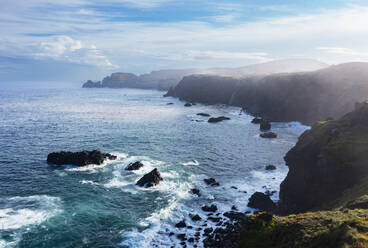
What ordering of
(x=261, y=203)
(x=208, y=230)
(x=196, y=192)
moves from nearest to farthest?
1. (x=208, y=230)
2. (x=261, y=203)
3. (x=196, y=192)

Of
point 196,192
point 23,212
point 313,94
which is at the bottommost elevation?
point 196,192

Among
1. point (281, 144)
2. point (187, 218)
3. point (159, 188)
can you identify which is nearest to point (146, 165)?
point (159, 188)

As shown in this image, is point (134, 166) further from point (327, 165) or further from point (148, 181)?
point (327, 165)

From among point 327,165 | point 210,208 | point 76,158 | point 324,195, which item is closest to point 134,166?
point 76,158

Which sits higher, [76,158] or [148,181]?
[76,158]

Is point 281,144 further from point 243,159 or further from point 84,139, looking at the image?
point 84,139

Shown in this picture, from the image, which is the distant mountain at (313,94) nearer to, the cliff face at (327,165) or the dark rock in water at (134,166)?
the cliff face at (327,165)
